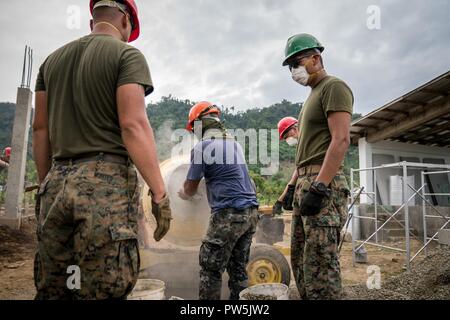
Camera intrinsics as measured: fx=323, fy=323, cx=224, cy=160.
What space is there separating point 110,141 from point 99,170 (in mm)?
169

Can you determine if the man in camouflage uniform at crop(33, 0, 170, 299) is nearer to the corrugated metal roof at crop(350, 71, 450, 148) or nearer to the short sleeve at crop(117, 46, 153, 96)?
the short sleeve at crop(117, 46, 153, 96)

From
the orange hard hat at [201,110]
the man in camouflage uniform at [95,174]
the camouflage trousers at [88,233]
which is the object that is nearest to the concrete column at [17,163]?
the orange hard hat at [201,110]

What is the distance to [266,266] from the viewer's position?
4.16 meters

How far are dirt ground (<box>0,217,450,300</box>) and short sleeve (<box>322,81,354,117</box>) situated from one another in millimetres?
2403

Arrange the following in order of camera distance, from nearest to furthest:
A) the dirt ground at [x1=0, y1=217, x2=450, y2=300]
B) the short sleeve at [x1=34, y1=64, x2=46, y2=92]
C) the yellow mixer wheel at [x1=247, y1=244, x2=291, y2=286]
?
the short sleeve at [x1=34, y1=64, x2=46, y2=92]
the yellow mixer wheel at [x1=247, y1=244, x2=291, y2=286]
the dirt ground at [x1=0, y1=217, x2=450, y2=300]

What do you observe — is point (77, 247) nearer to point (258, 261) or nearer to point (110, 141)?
point (110, 141)

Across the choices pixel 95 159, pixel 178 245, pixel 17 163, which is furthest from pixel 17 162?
pixel 95 159

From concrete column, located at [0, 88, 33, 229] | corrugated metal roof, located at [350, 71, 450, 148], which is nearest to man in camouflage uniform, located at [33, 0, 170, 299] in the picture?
concrete column, located at [0, 88, 33, 229]

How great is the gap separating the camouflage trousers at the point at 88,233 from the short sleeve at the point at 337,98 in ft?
4.97

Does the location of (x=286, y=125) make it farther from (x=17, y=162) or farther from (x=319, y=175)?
(x=17, y=162)

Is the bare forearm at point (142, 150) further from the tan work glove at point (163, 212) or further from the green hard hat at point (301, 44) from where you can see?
the green hard hat at point (301, 44)

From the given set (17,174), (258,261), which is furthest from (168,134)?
(17,174)

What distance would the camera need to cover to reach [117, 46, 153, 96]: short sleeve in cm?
167

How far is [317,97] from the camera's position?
255cm
